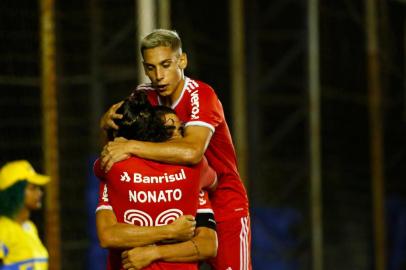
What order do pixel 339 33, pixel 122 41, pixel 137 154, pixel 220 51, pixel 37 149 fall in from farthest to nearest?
pixel 339 33 < pixel 220 51 < pixel 122 41 < pixel 37 149 < pixel 137 154

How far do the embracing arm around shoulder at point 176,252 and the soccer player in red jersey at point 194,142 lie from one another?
0.27 metres

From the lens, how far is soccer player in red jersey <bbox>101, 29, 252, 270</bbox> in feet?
11.7

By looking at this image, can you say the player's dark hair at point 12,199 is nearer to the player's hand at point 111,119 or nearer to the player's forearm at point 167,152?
the player's hand at point 111,119

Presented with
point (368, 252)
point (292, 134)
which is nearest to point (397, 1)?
point (292, 134)

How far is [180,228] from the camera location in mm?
3566

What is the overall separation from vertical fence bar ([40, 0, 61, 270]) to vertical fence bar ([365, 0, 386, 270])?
12.9ft

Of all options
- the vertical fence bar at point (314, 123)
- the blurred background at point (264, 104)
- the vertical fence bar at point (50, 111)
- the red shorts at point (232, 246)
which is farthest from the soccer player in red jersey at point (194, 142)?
the vertical fence bar at point (314, 123)

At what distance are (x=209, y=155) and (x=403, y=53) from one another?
748cm

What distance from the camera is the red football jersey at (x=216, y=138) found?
4.02 m

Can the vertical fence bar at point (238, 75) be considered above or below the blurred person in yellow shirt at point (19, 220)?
above

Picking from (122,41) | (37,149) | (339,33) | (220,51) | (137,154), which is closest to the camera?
(137,154)

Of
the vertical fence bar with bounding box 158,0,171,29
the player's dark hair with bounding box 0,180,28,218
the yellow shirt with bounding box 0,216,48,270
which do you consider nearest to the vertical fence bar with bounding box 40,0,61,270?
the vertical fence bar with bounding box 158,0,171,29

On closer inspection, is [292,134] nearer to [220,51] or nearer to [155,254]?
[220,51]

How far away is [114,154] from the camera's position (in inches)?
140
